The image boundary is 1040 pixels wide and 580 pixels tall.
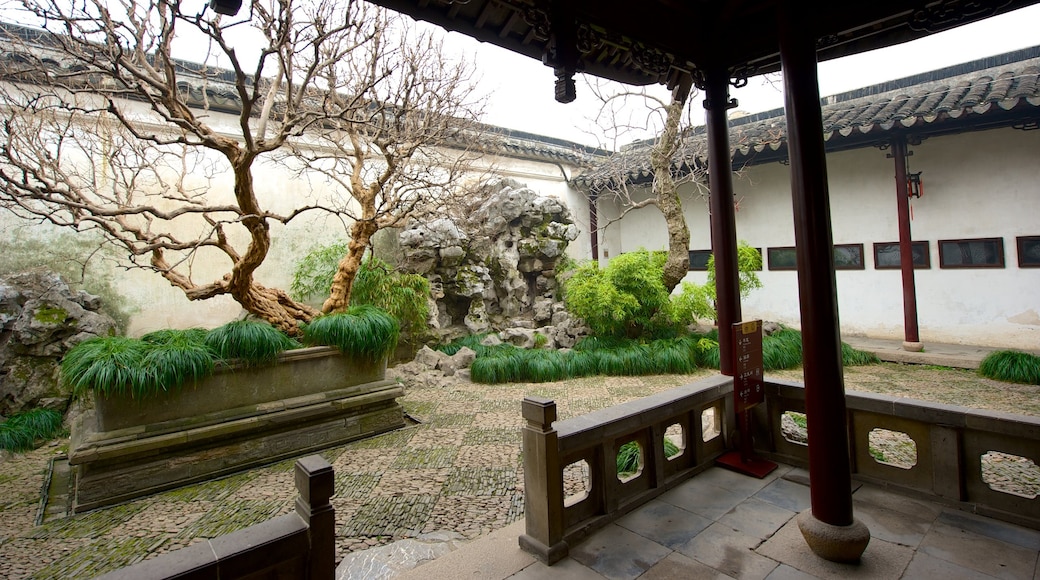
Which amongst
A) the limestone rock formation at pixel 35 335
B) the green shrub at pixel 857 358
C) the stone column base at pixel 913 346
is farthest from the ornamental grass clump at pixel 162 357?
the stone column base at pixel 913 346

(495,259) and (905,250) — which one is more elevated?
(495,259)

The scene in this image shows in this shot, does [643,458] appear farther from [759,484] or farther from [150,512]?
[150,512]

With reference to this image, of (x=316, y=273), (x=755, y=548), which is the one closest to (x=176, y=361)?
(x=316, y=273)

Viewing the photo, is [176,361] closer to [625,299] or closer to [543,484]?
[543,484]

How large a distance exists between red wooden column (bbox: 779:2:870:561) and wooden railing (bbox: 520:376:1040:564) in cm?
94

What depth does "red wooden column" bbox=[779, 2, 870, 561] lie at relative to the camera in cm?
247

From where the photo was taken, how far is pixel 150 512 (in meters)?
4.12

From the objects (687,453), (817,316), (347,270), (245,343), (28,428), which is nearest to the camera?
(817,316)

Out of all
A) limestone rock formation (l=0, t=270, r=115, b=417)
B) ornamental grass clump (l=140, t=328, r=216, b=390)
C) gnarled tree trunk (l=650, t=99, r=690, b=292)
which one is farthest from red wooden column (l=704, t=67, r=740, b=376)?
limestone rock formation (l=0, t=270, r=115, b=417)

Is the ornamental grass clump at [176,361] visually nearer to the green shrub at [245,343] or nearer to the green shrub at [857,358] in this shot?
the green shrub at [245,343]

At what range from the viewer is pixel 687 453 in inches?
139

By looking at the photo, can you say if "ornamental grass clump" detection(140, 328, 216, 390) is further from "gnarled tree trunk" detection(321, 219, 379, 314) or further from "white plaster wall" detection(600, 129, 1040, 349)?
"white plaster wall" detection(600, 129, 1040, 349)

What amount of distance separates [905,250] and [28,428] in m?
13.6

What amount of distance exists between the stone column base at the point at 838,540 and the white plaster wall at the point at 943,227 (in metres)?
6.52
